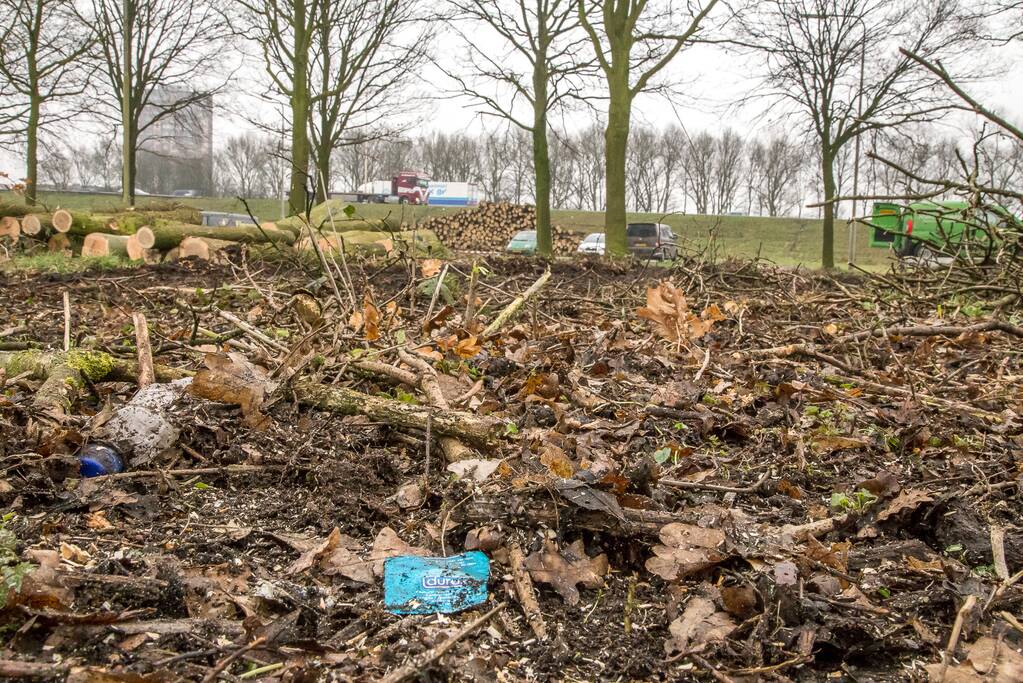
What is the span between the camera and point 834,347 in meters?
4.92

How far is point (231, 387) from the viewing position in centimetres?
292

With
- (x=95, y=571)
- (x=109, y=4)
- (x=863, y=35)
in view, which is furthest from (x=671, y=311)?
(x=109, y=4)

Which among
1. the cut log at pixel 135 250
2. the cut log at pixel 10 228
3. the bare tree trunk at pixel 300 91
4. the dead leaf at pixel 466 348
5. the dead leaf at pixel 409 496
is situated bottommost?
the dead leaf at pixel 409 496

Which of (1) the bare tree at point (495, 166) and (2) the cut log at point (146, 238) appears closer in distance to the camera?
(2) the cut log at point (146, 238)

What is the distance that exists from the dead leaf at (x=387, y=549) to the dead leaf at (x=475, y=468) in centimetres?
32

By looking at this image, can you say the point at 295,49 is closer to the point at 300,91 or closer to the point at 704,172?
the point at 300,91

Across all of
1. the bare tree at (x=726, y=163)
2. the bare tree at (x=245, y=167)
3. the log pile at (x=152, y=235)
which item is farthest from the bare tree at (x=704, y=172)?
the log pile at (x=152, y=235)

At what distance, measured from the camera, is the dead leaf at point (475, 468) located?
2.31 metres

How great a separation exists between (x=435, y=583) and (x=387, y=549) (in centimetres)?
22

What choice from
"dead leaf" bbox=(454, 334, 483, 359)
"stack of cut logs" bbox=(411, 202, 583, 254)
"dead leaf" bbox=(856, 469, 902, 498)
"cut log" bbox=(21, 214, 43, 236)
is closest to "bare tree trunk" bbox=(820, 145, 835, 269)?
"stack of cut logs" bbox=(411, 202, 583, 254)

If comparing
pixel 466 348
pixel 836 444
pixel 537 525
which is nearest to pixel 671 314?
pixel 466 348

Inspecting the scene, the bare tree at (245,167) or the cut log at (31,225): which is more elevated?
the bare tree at (245,167)

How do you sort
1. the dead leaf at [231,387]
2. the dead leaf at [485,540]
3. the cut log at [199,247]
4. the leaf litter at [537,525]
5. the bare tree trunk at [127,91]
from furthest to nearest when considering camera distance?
1. the bare tree trunk at [127,91]
2. the cut log at [199,247]
3. the dead leaf at [231,387]
4. the dead leaf at [485,540]
5. the leaf litter at [537,525]

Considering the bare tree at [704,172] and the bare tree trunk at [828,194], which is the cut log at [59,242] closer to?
the bare tree trunk at [828,194]
